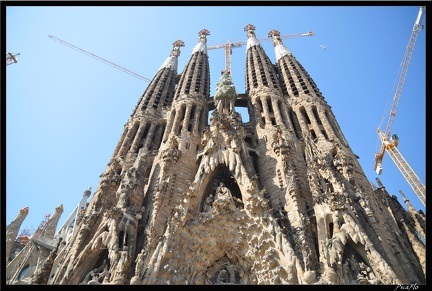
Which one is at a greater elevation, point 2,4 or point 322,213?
point 2,4

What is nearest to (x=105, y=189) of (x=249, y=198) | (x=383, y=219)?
(x=249, y=198)

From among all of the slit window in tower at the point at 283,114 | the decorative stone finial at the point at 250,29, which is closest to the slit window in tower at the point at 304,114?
the slit window in tower at the point at 283,114

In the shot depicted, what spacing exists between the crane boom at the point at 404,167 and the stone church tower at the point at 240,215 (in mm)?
15713

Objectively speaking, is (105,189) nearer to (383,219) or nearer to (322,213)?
(322,213)

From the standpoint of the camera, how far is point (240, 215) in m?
13.4

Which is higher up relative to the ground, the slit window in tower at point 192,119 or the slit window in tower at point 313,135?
the slit window in tower at point 192,119

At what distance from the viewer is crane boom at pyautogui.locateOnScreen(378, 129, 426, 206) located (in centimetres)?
3109

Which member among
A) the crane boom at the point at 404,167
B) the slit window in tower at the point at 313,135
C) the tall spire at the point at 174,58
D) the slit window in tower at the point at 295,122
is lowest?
the slit window in tower at the point at 313,135

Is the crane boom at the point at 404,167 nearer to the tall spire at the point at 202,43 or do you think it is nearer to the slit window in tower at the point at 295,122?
the slit window in tower at the point at 295,122

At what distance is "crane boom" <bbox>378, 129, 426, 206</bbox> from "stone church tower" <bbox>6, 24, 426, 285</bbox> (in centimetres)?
1571

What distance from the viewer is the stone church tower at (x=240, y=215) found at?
37.8ft

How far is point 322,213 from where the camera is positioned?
13.0 m

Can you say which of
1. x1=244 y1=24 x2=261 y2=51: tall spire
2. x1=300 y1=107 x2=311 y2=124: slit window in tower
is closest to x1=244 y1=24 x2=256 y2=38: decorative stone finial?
x1=244 y1=24 x2=261 y2=51: tall spire
